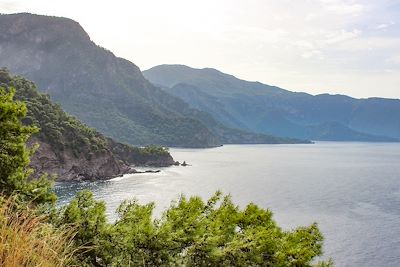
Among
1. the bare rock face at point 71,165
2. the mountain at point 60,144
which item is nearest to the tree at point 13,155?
the bare rock face at point 71,165

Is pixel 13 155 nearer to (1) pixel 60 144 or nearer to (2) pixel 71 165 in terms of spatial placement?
(2) pixel 71 165

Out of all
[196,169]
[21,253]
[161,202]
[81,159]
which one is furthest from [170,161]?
[21,253]

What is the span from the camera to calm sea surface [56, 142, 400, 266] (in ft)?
236

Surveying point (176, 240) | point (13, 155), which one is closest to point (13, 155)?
point (13, 155)

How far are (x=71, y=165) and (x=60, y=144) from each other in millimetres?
7402

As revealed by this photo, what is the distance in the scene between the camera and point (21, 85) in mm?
143875

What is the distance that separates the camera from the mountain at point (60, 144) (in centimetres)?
12231

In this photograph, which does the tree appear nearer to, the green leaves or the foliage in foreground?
the foliage in foreground

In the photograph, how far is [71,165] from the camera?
128750 mm

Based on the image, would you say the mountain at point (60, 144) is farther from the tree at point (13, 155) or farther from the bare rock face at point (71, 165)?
the tree at point (13, 155)

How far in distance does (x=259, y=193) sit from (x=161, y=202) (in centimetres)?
3359

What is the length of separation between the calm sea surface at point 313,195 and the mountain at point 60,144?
326 inches

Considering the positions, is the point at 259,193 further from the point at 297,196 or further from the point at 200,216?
the point at 200,216

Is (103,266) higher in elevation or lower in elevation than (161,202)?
higher
